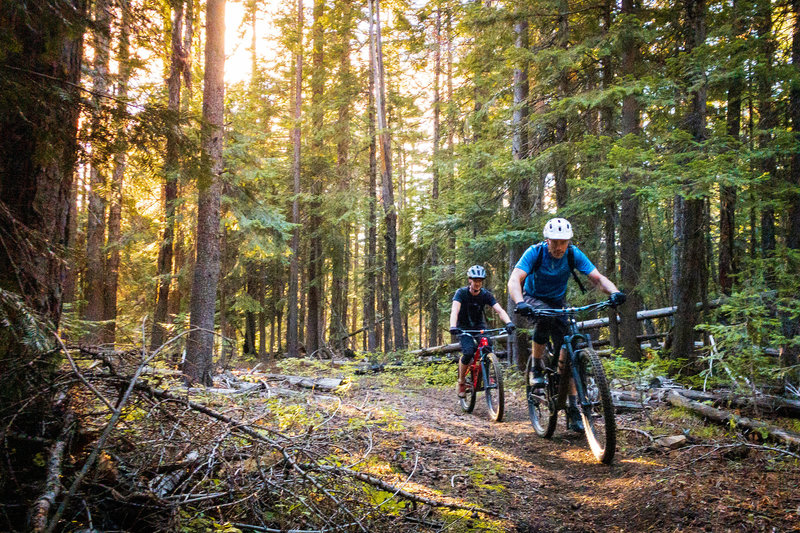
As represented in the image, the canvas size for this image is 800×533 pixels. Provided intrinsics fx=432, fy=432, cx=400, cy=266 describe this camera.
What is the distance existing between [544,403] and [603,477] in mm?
1613

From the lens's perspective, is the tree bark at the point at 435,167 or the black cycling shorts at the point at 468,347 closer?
the black cycling shorts at the point at 468,347

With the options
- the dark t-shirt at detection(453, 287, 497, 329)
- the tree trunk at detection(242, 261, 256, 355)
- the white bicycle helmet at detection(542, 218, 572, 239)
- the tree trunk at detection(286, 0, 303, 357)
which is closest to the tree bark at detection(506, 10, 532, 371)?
the dark t-shirt at detection(453, 287, 497, 329)

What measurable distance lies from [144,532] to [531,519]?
8.49ft

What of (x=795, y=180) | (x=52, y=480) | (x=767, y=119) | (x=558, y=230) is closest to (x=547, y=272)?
(x=558, y=230)

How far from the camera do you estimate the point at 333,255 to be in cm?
1969

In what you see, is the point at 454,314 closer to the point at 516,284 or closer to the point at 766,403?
the point at 516,284

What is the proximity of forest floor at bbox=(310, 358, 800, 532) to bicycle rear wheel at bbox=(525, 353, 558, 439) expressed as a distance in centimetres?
17

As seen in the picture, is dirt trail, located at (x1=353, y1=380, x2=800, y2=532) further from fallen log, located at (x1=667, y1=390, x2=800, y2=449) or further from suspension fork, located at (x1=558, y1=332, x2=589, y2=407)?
suspension fork, located at (x1=558, y1=332, x2=589, y2=407)

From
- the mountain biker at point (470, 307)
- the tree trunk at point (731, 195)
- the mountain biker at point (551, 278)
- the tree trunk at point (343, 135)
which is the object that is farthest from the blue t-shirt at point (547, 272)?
the tree trunk at point (343, 135)

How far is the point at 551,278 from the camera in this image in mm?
5383

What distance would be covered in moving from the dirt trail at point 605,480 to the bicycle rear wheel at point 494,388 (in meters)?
0.92

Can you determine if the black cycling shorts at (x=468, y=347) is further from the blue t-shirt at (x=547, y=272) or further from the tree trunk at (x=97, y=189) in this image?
the tree trunk at (x=97, y=189)

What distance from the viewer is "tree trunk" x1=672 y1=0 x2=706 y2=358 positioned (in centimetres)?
748

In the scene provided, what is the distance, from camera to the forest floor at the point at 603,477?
9.87 feet
